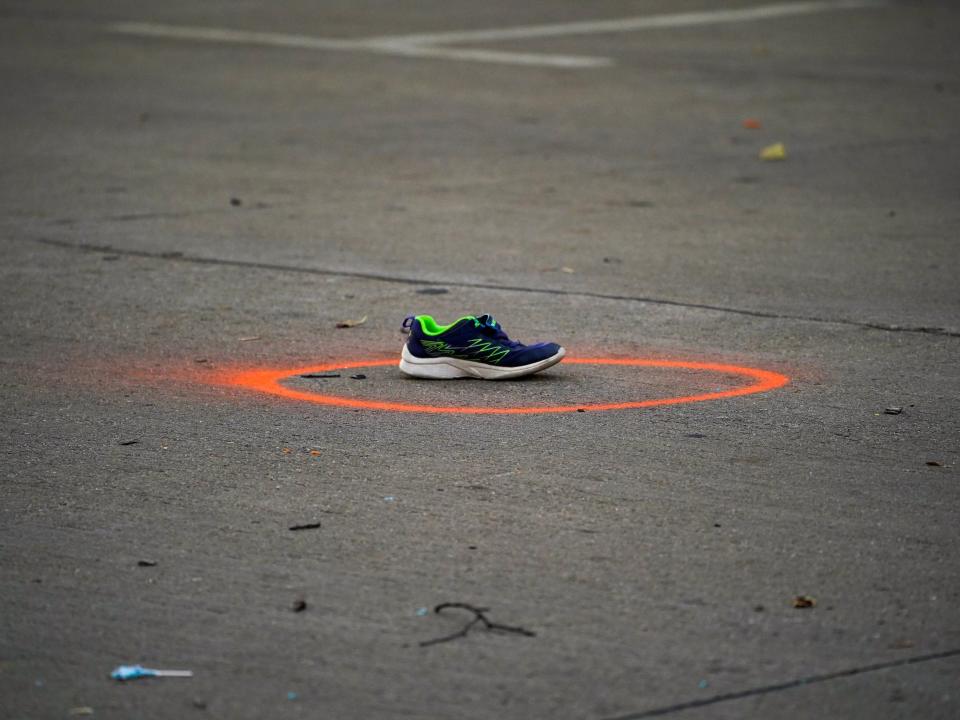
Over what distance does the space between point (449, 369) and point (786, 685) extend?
2.94 m

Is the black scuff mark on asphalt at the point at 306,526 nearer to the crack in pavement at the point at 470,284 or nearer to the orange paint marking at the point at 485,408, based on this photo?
the orange paint marking at the point at 485,408

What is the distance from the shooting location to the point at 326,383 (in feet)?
20.8

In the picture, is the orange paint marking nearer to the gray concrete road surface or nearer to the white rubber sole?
the gray concrete road surface

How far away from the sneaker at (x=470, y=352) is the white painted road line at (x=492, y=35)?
39.5ft

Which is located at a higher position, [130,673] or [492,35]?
[492,35]

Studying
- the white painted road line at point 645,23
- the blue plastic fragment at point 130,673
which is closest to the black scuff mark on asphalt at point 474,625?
the blue plastic fragment at point 130,673

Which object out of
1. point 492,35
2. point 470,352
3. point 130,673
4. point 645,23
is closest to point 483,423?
point 470,352

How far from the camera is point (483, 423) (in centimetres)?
575

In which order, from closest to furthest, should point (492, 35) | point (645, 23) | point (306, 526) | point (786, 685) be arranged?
point (786, 685)
point (306, 526)
point (492, 35)
point (645, 23)

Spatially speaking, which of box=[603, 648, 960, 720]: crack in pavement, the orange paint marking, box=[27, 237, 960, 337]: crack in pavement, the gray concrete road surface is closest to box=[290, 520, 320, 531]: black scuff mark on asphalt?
the gray concrete road surface

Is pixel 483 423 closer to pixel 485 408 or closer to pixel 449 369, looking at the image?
pixel 485 408

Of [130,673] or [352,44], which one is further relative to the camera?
[352,44]

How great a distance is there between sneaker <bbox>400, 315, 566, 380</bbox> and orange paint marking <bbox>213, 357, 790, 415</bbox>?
1.06ft

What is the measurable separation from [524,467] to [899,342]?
2428 millimetres
